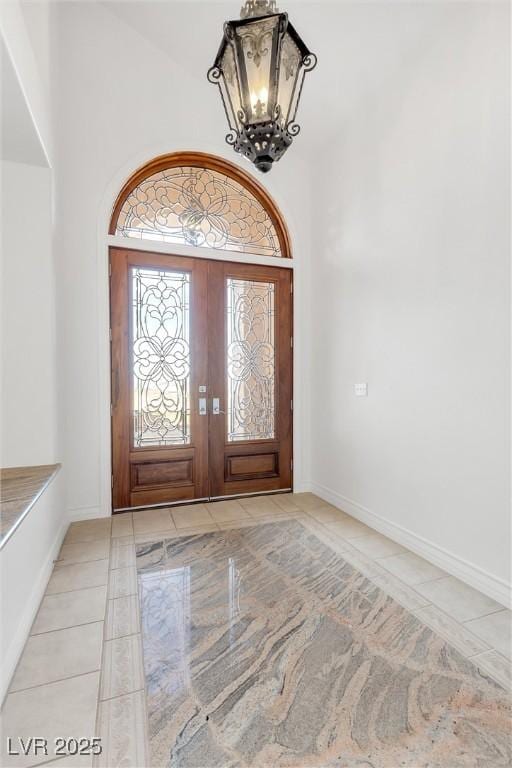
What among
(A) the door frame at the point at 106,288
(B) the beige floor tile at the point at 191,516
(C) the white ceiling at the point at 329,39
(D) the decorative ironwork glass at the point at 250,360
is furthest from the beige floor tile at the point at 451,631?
(C) the white ceiling at the point at 329,39

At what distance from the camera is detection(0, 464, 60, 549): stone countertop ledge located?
1.68 metres

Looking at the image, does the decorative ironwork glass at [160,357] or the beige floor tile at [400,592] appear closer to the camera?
the beige floor tile at [400,592]

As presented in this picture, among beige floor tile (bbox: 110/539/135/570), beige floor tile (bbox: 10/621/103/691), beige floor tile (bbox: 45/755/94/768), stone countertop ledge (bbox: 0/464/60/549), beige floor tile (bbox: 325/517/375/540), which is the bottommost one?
beige floor tile (bbox: 325/517/375/540)

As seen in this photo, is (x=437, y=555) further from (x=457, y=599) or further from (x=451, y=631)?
(x=451, y=631)

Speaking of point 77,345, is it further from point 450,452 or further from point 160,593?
point 450,452

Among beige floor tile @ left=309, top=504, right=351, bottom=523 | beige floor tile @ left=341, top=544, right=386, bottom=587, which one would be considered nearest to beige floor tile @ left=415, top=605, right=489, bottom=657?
beige floor tile @ left=341, top=544, right=386, bottom=587

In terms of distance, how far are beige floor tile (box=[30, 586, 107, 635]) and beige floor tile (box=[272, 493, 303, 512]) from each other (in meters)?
1.84

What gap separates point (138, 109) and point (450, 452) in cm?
391

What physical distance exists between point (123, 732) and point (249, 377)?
2.95 m

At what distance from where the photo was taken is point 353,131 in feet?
11.2

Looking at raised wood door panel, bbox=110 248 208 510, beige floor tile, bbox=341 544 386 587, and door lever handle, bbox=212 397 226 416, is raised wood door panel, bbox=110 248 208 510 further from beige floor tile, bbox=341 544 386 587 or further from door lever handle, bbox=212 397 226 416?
beige floor tile, bbox=341 544 386 587

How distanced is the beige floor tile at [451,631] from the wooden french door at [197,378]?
218 centimetres

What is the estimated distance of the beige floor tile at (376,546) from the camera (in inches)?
109

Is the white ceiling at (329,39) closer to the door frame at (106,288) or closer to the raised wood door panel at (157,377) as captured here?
the door frame at (106,288)
